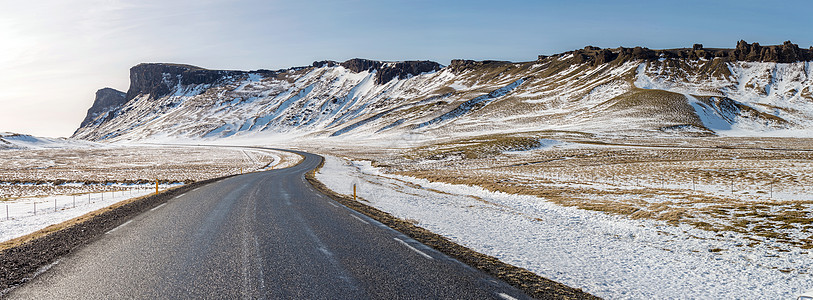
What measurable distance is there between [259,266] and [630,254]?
8.85m

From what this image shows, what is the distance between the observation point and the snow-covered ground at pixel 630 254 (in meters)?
7.75

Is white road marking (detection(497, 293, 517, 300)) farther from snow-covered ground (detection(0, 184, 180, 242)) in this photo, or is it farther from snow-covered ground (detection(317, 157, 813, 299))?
snow-covered ground (detection(0, 184, 180, 242))

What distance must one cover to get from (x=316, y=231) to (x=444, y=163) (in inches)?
1818

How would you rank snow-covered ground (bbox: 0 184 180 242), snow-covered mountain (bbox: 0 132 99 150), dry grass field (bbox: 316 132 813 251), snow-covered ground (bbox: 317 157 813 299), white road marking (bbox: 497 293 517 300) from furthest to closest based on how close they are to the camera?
snow-covered mountain (bbox: 0 132 99 150) → snow-covered ground (bbox: 0 184 180 242) → dry grass field (bbox: 316 132 813 251) → snow-covered ground (bbox: 317 157 813 299) → white road marking (bbox: 497 293 517 300)

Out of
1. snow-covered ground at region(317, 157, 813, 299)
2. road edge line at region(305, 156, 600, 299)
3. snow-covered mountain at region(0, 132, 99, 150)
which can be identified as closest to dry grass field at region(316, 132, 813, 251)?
snow-covered ground at region(317, 157, 813, 299)

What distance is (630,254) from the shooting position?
10.2 metres

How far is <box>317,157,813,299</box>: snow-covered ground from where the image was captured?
7754 millimetres

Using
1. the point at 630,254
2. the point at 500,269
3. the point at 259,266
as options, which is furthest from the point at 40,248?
the point at 630,254

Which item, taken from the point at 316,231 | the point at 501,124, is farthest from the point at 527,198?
the point at 501,124

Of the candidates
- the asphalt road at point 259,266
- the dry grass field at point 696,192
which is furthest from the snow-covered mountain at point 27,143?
the asphalt road at point 259,266

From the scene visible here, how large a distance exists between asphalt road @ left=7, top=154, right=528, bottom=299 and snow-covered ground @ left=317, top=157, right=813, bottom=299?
206 centimetres

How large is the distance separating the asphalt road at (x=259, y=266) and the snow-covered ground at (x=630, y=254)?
6.76ft

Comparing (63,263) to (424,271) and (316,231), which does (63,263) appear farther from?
(424,271)

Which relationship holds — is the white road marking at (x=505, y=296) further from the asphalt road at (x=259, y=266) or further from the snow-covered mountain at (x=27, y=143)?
the snow-covered mountain at (x=27, y=143)
